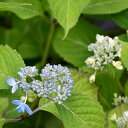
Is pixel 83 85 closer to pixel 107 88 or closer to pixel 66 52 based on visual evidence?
pixel 107 88

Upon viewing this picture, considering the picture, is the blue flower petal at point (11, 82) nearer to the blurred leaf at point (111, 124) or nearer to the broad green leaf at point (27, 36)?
the blurred leaf at point (111, 124)

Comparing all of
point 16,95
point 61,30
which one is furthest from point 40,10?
point 16,95

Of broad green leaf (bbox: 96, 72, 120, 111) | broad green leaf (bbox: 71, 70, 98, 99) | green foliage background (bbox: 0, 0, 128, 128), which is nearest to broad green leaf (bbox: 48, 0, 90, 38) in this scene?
green foliage background (bbox: 0, 0, 128, 128)

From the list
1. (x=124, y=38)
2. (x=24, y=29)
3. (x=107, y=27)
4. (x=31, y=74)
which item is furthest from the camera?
(x=107, y=27)

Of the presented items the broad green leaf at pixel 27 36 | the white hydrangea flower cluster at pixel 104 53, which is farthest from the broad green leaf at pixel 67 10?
the broad green leaf at pixel 27 36

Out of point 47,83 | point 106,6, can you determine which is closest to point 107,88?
point 106,6

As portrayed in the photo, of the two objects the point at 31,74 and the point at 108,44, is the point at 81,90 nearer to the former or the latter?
the point at 108,44
